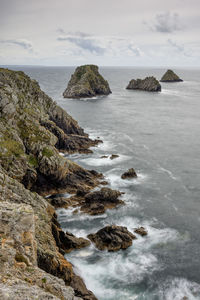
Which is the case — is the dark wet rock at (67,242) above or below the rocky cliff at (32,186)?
below

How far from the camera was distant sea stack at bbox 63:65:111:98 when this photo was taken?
175 metres

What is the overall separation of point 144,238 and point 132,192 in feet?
46.7

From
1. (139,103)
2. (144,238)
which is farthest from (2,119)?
(139,103)

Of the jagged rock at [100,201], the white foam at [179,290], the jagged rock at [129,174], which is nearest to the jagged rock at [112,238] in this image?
the jagged rock at [100,201]

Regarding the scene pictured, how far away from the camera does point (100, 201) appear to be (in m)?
48.7

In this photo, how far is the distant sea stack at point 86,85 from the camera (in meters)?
175

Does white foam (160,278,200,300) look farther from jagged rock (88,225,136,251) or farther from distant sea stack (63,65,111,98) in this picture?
distant sea stack (63,65,111,98)

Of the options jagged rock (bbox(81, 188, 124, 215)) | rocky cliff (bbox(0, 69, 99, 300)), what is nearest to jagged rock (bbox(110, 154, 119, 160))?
rocky cliff (bbox(0, 69, 99, 300))

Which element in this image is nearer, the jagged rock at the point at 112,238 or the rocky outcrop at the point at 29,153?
the jagged rock at the point at 112,238

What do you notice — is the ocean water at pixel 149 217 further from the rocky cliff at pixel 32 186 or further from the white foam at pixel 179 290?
the rocky cliff at pixel 32 186

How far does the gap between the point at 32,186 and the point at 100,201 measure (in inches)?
488

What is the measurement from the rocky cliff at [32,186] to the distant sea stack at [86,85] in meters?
92.7

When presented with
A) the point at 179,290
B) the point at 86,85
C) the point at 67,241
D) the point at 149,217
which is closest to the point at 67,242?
the point at 67,241

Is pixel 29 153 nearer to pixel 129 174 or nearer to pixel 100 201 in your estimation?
pixel 100 201
